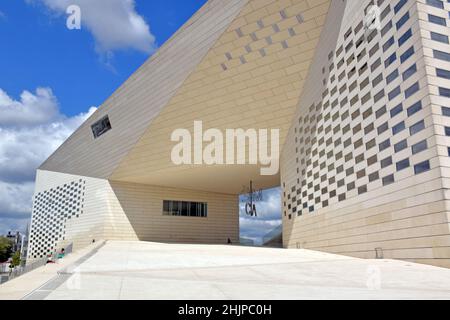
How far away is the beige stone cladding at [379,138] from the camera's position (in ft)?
23.9

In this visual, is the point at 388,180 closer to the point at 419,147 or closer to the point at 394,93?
the point at 419,147

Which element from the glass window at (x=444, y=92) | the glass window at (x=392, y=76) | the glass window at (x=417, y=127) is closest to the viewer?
the glass window at (x=444, y=92)

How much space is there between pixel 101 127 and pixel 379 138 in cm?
1656

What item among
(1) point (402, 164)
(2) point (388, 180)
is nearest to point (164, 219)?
(2) point (388, 180)

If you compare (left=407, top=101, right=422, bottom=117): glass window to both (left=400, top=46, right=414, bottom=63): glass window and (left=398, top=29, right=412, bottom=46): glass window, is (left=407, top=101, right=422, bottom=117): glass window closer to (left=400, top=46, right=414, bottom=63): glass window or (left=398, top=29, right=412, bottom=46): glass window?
(left=400, top=46, right=414, bottom=63): glass window

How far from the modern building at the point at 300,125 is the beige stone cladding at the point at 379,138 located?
0.04 metres

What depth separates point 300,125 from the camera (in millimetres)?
15164

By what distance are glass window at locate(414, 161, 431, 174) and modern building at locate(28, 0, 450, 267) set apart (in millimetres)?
37

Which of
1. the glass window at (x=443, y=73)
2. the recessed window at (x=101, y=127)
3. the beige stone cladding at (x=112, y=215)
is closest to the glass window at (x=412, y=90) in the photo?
the glass window at (x=443, y=73)

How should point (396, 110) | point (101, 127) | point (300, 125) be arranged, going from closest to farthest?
point (396, 110) → point (300, 125) → point (101, 127)

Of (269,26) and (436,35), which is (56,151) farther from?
(436,35)

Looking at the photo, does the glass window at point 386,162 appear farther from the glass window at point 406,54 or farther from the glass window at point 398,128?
the glass window at point 406,54

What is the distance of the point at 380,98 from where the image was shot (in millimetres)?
9109

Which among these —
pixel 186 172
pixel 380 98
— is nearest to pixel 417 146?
pixel 380 98
